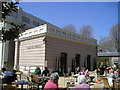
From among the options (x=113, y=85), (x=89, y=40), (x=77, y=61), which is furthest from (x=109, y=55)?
(x=113, y=85)

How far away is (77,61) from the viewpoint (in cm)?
1772

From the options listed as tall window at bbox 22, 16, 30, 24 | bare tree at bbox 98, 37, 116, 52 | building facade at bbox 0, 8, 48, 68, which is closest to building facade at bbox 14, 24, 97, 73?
building facade at bbox 0, 8, 48, 68

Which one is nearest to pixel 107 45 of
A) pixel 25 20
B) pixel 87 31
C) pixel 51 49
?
pixel 87 31

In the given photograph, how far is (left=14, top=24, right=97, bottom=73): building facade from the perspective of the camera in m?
14.0

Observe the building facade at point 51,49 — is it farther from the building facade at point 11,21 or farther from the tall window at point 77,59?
the building facade at point 11,21

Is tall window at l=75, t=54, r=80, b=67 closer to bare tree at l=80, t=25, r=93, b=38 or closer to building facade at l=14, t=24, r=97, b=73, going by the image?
building facade at l=14, t=24, r=97, b=73

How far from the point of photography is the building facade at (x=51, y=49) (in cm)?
1397

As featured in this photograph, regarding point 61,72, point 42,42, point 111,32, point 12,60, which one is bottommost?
point 61,72

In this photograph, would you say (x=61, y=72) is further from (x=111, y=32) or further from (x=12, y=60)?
(x=111, y=32)

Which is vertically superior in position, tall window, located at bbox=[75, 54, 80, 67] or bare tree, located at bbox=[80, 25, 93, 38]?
bare tree, located at bbox=[80, 25, 93, 38]

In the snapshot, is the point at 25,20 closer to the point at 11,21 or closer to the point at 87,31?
the point at 11,21

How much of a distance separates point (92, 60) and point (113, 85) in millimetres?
13658

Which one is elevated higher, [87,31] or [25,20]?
[87,31]

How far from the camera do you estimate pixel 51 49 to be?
46.5ft
